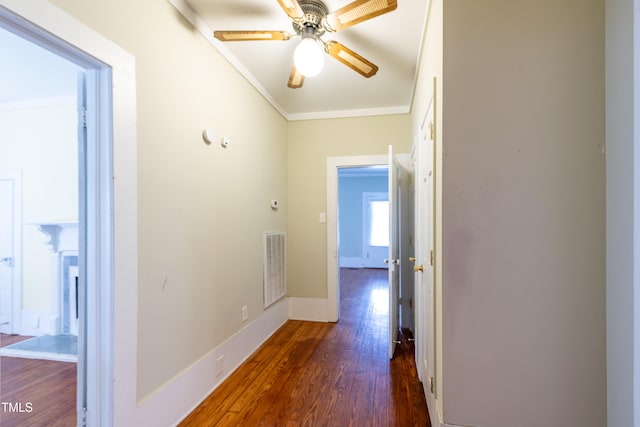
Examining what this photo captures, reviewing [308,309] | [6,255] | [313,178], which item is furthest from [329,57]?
[6,255]

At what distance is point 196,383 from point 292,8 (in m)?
2.27

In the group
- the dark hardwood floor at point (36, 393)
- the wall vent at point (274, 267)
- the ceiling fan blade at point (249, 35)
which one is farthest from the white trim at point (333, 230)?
the dark hardwood floor at point (36, 393)

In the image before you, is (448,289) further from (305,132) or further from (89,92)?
(305,132)

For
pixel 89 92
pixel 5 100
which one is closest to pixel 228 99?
pixel 89 92

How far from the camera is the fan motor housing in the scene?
68.9 inches

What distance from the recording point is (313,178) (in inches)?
143

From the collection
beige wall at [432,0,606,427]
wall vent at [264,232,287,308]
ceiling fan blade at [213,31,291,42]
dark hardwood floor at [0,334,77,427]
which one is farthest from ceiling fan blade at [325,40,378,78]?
dark hardwood floor at [0,334,77,427]

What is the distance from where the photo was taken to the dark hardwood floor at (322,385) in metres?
1.79

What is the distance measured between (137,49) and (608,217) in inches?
88.8

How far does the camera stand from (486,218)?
131cm

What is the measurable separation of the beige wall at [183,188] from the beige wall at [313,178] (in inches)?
39.3

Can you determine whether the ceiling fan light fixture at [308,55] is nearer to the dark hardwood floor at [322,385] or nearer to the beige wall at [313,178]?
the beige wall at [313,178]

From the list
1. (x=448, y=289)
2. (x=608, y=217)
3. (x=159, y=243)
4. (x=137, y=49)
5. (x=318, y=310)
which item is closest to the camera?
(x=608, y=217)

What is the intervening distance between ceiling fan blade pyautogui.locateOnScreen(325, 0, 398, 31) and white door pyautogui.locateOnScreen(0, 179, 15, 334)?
3.73 m
